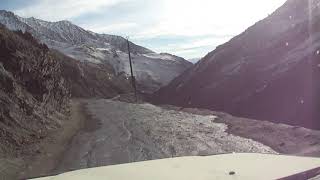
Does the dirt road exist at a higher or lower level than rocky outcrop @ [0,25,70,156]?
lower

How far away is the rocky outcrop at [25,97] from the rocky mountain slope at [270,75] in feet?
48.7

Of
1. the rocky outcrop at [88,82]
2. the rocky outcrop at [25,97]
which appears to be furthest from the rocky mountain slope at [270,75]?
the rocky outcrop at [88,82]

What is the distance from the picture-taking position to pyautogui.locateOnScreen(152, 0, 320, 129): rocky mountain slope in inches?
1510

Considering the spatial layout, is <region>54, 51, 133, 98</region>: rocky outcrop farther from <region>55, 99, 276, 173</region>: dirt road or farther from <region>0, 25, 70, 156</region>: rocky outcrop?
<region>55, 99, 276, 173</region>: dirt road

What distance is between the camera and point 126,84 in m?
125

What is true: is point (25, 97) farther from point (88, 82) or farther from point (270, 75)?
point (88, 82)

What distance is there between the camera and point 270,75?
161 ft

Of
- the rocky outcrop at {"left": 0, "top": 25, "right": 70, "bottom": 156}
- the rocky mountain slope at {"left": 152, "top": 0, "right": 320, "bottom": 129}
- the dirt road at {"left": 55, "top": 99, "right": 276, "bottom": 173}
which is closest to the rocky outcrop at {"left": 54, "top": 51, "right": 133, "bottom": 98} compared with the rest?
the rocky mountain slope at {"left": 152, "top": 0, "right": 320, "bottom": 129}

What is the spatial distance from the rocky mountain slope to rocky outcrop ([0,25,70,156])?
14.8 m

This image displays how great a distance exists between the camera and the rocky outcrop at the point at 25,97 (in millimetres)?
28047

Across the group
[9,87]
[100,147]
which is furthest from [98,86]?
[100,147]

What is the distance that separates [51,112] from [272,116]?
16.2 metres

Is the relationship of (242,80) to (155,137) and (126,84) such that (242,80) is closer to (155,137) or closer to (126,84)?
(155,137)

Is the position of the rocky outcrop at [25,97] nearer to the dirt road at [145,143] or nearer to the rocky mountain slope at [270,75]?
the dirt road at [145,143]
